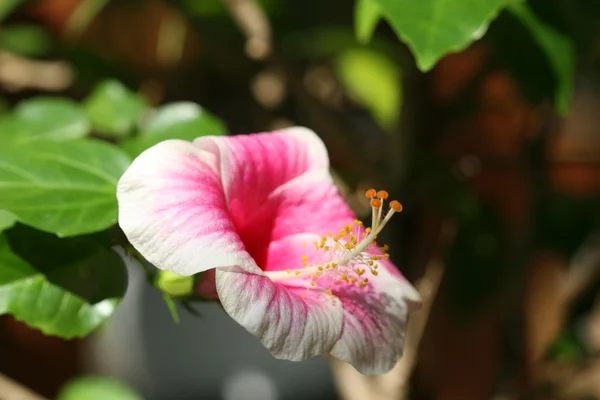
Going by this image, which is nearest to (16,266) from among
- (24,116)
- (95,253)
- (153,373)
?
(95,253)

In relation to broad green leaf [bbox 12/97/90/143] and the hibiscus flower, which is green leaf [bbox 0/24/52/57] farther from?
the hibiscus flower

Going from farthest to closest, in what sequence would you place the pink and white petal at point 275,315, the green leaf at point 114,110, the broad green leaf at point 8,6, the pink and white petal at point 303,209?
the broad green leaf at point 8,6
the green leaf at point 114,110
the pink and white petal at point 303,209
the pink and white petal at point 275,315

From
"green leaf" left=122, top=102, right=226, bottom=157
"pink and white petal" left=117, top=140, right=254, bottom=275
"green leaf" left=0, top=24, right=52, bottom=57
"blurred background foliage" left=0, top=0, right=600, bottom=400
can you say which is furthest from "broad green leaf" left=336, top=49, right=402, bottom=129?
"pink and white petal" left=117, top=140, right=254, bottom=275

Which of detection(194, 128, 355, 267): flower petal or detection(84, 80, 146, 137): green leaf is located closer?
detection(194, 128, 355, 267): flower petal

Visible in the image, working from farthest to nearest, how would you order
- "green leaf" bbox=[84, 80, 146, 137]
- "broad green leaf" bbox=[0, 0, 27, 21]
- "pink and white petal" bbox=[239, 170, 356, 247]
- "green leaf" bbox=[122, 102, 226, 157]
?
"broad green leaf" bbox=[0, 0, 27, 21]
"green leaf" bbox=[84, 80, 146, 137]
"green leaf" bbox=[122, 102, 226, 157]
"pink and white petal" bbox=[239, 170, 356, 247]

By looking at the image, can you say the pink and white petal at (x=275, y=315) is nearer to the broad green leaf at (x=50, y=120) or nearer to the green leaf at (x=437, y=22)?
the green leaf at (x=437, y=22)

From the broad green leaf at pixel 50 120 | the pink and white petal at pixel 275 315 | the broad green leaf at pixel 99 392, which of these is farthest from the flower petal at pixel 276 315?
the broad green leaf at pixel 99 392
